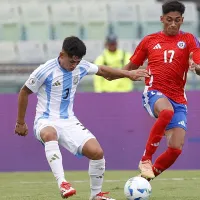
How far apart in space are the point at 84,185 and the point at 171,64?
7.32 feet

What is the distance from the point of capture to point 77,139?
823 cm

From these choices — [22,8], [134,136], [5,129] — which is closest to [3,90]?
[5,129]

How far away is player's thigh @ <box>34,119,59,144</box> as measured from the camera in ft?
26.5

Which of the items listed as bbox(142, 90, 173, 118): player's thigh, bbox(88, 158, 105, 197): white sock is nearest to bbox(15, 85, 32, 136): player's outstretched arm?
bbox(88, 158, 105, 197): white sock

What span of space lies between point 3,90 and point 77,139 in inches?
247

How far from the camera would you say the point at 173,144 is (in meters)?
9.11

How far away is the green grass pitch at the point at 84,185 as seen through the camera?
9016mm

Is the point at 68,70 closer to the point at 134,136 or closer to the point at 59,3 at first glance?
the point at 134,136

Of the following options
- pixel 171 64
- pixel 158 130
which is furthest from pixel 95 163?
pixel 171 64

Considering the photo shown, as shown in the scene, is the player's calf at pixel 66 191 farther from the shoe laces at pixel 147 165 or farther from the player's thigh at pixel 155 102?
the player's thigh at pixel 155 102

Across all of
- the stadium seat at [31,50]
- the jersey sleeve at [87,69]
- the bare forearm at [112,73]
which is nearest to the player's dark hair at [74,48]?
the jersey sleeve at [87,69]

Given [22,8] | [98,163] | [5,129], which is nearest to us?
[98,163]

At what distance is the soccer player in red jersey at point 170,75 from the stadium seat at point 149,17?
28.3ft

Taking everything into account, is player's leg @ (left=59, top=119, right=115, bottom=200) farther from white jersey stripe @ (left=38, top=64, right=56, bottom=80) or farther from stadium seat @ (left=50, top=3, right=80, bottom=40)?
stadium seat @ (left=50, top=3, right=80, bottom=40)
